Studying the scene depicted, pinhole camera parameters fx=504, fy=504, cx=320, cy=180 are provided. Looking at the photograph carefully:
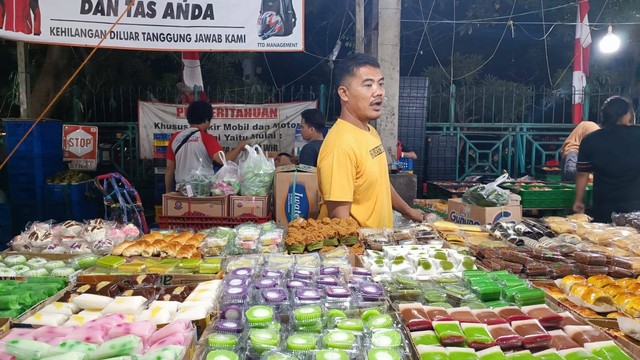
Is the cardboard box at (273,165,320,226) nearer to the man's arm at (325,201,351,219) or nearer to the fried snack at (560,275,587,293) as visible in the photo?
the man's arm at (325,201,351,219)

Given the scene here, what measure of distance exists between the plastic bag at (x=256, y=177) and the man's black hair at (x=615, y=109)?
320 cm

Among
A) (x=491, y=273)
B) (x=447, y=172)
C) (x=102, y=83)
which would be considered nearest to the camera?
(x=491, y=273)

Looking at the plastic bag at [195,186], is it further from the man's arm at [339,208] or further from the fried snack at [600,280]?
the fried snack at [600,280]

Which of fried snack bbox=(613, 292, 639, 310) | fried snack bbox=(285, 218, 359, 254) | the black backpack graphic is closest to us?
fried snack bbox=(613, 292, 639, 310)

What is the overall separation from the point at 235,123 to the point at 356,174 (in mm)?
5479

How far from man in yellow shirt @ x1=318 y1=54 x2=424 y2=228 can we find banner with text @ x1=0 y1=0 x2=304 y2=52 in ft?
5.36

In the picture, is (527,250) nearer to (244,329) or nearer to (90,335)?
(244,329)

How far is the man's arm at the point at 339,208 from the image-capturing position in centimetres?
346

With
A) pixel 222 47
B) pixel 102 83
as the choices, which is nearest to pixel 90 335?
pixel 222 47

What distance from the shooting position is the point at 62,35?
4805mm

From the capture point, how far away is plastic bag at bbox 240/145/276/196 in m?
4.85

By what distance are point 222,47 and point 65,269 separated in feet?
9.12

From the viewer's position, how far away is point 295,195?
4355mm

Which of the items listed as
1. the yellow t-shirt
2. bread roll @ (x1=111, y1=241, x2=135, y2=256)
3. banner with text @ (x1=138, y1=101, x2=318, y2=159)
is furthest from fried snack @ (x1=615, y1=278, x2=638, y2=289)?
banner with text @ (x1=138, y1=101, x2=318, y2=159)
